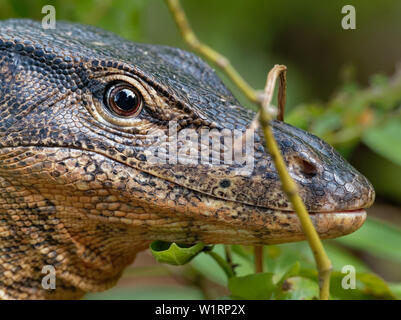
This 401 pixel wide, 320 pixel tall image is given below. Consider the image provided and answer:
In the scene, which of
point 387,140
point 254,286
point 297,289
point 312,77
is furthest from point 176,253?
point 312,77

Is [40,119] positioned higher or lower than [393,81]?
lower

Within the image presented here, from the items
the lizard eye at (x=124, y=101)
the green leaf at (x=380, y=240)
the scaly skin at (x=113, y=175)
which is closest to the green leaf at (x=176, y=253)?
the scaly skin at (x=113, y=175)

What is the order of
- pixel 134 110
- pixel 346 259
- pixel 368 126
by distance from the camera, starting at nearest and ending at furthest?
pixel 134 110, pixel 346 259, pixel 368 126

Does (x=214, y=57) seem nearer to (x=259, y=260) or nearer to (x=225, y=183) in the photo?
(x=225, y=183)

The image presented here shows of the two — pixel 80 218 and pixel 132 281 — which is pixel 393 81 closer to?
pixel 80 218
